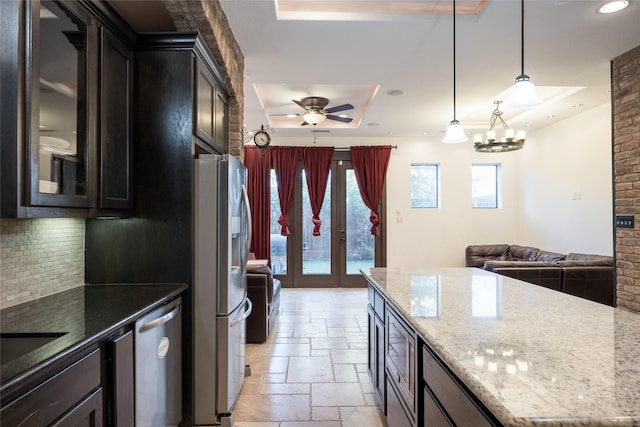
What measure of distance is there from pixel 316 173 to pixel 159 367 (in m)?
5.06

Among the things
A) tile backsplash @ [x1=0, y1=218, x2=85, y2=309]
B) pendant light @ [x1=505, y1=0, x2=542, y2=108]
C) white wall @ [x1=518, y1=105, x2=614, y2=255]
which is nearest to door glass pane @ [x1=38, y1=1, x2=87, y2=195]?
tile backsplash @ [x1=0, y1=218, x2=85, y2=309]

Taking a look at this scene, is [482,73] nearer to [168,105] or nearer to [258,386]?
[168,105]

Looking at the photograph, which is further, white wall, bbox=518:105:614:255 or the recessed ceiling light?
white wall, bbox=518:105:614:255

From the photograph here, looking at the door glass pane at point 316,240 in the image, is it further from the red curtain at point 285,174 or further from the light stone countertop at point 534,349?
the light stone countertop at point 534,349

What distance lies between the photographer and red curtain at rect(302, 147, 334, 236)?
258 inches

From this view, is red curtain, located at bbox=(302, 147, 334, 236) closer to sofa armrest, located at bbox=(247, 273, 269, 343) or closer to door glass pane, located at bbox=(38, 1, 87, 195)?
sofa armrest, located at bbox=(247, 273, 269, 343)

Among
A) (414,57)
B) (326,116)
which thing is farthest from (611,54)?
(326,116)

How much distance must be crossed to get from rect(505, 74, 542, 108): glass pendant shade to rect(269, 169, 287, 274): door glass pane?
16.3 feet

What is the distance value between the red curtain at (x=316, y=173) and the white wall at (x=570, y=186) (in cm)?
378

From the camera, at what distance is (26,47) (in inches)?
52.4

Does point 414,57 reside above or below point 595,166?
above

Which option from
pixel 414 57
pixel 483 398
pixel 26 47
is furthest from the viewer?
pixel 414 57

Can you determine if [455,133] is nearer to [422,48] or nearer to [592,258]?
[422,48]

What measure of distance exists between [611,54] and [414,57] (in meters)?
1.87
